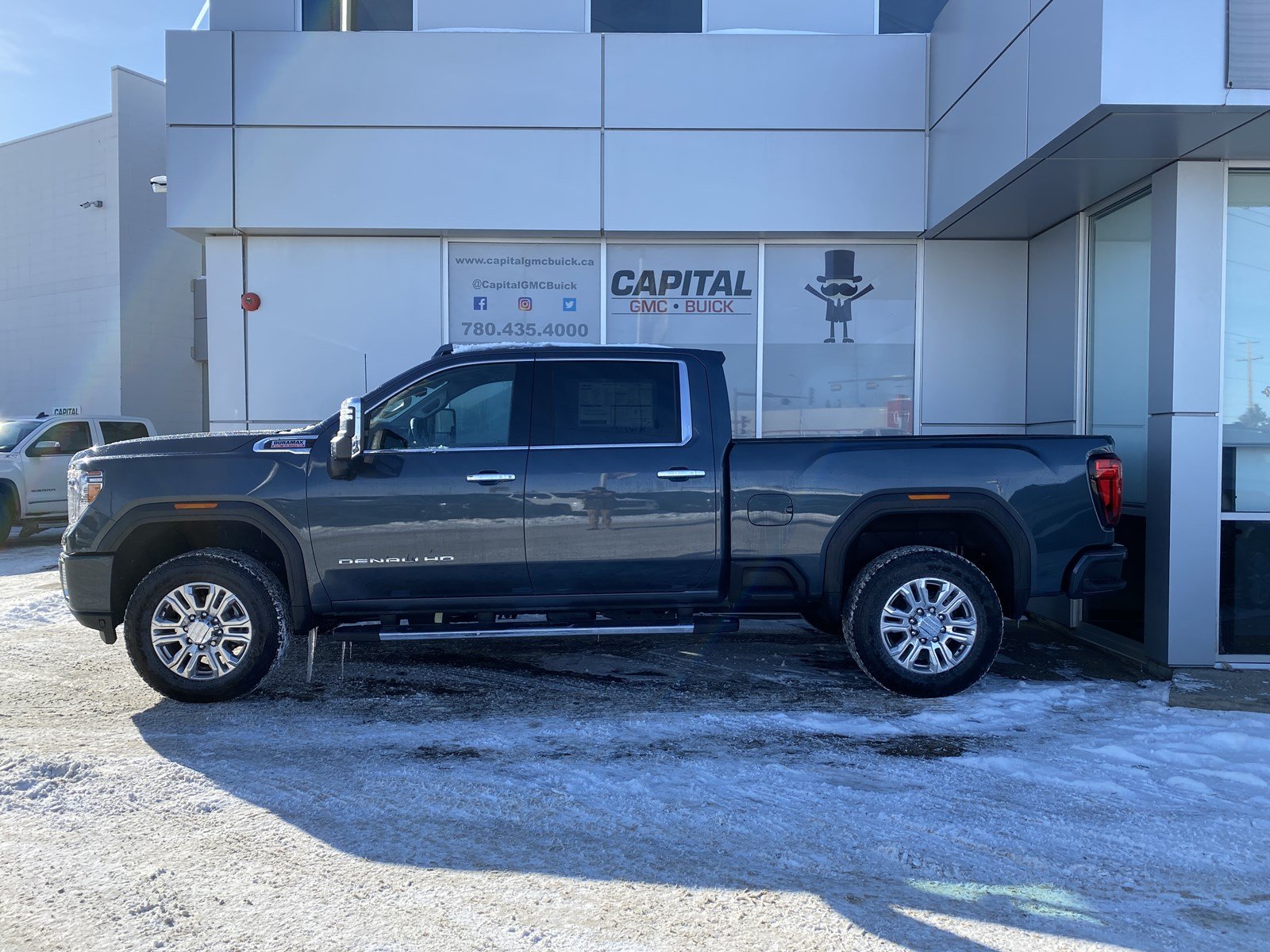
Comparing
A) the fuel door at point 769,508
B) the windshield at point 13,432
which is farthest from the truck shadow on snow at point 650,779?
the windshield at point 13,432

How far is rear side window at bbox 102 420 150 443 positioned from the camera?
13820mm

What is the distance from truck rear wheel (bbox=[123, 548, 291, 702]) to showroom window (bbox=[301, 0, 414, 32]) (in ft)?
20.8

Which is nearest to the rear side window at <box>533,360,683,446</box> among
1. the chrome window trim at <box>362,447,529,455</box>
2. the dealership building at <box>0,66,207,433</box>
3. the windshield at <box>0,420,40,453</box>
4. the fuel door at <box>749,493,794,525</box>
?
the chrome window trim at <box>362,447,529,455</box>

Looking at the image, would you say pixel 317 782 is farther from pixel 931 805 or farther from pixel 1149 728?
pixel 1149 728

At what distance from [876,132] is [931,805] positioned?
268 inches

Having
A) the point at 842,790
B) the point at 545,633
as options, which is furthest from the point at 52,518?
the point at 842,790

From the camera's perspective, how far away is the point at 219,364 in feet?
30.0

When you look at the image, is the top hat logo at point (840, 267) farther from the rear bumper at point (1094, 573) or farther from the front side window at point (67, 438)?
the front side window at point (67, 438)

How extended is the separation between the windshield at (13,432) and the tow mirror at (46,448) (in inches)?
8.5

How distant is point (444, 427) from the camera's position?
5484 mm

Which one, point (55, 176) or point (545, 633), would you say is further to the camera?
point (55, 176)

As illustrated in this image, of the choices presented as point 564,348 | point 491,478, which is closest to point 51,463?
point 491,478

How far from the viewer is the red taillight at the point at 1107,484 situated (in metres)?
5.50

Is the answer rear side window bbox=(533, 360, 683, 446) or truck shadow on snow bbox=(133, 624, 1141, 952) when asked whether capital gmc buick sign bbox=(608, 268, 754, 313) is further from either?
truck shadow on snow bbox=(133, 624, 1141, 952)
